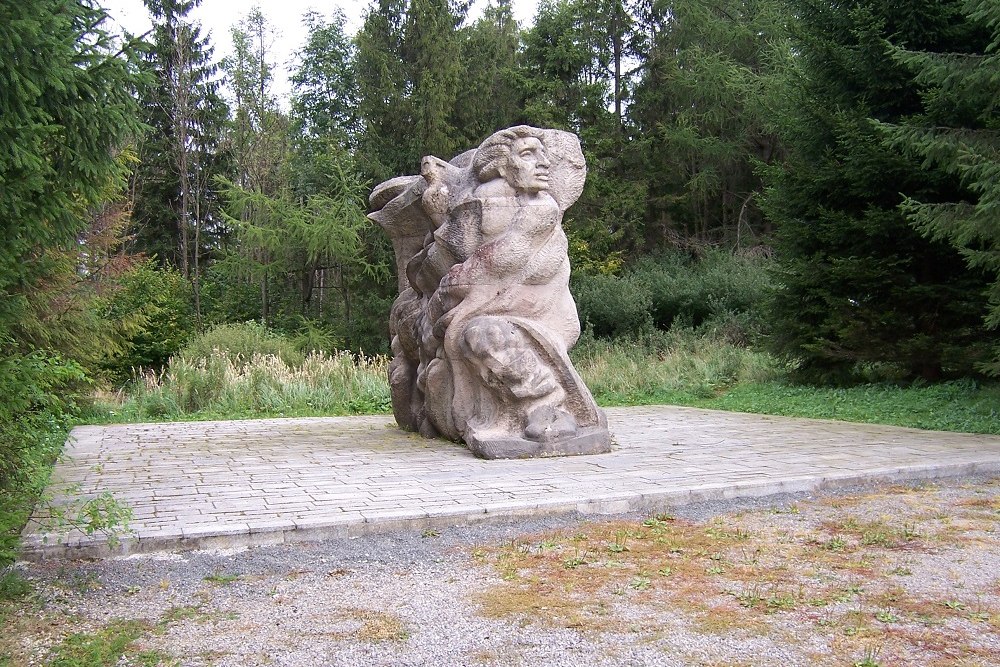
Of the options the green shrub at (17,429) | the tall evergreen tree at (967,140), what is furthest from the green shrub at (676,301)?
the green shrub at (17,429)

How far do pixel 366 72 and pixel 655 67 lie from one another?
904cm

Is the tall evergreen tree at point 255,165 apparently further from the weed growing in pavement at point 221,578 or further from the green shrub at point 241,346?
the weed growing in pavement at point 221,578

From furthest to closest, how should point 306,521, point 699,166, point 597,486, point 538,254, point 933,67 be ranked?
point 699,166, point 933,67, point 538,254, point 597,486, point 306,521

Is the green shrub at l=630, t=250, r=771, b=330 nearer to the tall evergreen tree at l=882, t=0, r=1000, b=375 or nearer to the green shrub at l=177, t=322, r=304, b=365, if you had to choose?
the green shrub at l=177, t=322, r=304, b=365

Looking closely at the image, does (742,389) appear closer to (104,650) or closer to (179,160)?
(104,650)

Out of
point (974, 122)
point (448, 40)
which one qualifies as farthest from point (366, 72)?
point (974, 122)

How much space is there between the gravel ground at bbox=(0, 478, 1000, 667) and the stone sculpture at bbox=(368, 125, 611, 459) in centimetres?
220

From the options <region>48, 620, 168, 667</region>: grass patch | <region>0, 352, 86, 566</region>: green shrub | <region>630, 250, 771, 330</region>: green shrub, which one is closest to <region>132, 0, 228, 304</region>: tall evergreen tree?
<region>630, 250, 771, 330</region>: green shrub

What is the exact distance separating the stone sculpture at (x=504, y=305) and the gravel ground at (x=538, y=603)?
86.5 inches

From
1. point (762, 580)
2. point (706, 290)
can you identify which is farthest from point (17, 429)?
point (706, 290)

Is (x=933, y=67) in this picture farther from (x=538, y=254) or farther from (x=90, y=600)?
(x=90, y=600)

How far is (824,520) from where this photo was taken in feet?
15.3

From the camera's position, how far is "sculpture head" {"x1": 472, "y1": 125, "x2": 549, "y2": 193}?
23.3ft

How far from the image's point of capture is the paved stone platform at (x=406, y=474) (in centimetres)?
433
